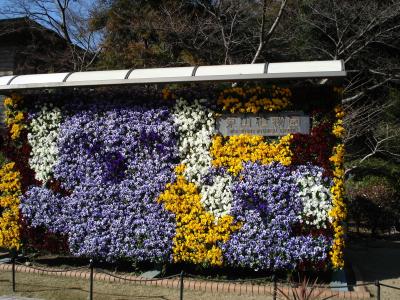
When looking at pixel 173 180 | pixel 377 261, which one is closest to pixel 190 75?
pixel 173 180

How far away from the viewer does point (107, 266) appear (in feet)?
26.5

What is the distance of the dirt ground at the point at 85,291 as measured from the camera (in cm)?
654

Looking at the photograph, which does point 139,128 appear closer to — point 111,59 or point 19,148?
point 19,148

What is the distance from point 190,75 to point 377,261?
5.46 metres

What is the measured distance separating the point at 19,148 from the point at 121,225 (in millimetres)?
2435

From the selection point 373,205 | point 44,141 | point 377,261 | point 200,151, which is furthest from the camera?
point 373,205

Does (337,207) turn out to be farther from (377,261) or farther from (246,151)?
(377,261)

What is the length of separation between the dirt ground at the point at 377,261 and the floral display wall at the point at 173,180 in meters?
1.15

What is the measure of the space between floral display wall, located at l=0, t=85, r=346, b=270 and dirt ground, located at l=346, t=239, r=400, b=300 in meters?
1.15

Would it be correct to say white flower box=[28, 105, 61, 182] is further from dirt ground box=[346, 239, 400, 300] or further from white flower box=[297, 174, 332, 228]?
dirt ground box=[346, 239, 400, 300]

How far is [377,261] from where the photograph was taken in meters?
9.18

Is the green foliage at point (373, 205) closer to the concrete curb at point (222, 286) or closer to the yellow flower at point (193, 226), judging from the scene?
the concrete curb at point (222, 286)

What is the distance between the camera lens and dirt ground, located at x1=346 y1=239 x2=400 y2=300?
7322mm

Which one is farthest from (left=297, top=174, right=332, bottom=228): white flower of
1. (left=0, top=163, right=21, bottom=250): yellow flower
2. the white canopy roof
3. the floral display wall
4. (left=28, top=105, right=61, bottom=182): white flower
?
(left=0, top=163, right=21, bottom=250): yellow flower
